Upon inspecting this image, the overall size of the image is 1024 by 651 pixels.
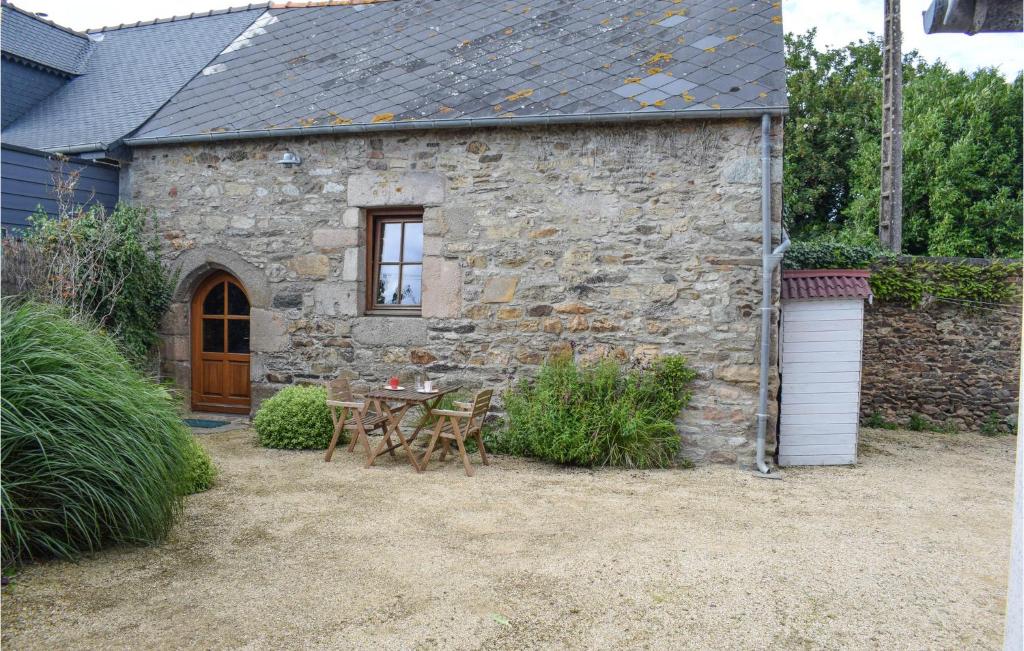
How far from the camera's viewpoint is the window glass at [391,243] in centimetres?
740

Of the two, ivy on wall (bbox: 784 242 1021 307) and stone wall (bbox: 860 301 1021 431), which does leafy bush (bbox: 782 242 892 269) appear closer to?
ivy on wall (bbox: 784 242 1021 307)

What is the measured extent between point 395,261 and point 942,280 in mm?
6893

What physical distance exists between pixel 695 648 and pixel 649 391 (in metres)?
3.53

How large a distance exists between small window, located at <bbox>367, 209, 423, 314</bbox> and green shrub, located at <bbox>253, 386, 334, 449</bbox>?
1.21 m

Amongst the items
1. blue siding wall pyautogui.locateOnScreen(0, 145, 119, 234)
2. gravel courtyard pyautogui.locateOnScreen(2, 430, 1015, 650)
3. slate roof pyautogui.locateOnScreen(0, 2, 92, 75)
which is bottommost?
gravel courtyard pyautogui.locateOnScreen(2, 430, 1015, 650)

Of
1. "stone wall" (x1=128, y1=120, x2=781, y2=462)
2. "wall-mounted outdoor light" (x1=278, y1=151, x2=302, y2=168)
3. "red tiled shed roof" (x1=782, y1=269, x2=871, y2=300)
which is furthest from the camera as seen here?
"wall-mounted outdoor light" (x1=278, y1=151, x2=302, y2=168)

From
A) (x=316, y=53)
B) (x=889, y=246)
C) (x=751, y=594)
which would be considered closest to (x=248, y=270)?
(x=316, y=53)

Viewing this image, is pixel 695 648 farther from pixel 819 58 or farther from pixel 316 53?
pixel 819 58

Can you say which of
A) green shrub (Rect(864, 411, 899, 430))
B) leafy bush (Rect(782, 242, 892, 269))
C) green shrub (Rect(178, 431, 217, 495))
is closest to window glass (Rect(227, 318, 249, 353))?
green shrub (Rect(178, 431, 217, 495))

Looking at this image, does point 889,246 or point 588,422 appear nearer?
point 588,422

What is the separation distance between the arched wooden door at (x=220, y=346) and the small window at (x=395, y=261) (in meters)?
1.70

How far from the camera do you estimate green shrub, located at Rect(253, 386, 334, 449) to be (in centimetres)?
667

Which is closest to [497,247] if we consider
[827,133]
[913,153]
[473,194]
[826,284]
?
[473,194]

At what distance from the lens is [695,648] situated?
2.97 metres
